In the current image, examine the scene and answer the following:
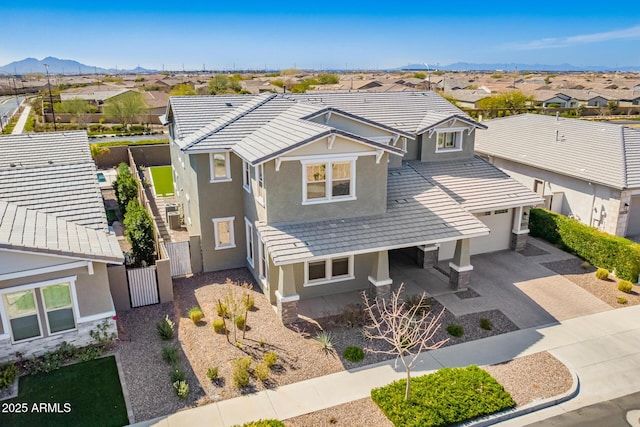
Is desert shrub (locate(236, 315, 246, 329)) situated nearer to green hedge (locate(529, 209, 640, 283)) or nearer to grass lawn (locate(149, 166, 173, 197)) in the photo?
green hedge (locate(529, 209, 640, 283))

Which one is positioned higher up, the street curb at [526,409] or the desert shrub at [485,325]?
the desert shrub at [485,325]

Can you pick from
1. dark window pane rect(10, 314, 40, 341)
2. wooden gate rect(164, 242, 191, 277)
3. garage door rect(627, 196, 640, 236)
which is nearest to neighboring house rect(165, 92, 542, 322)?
wooden gate rect(164, 242, 191, 277)

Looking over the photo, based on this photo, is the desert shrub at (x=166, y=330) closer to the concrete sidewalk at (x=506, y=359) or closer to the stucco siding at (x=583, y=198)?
the concrete sidewalk at (x=506, y=359)

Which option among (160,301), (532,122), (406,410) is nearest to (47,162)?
(160,301)

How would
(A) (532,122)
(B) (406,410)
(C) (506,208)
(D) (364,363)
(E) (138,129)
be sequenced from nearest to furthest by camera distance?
(B) (406,410) → (D) (364,363) → (C) (506,208) → (A) (532,122) → (E) (138,129)

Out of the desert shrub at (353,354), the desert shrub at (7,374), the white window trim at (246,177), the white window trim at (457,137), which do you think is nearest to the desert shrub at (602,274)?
the white window trim at (457,137)

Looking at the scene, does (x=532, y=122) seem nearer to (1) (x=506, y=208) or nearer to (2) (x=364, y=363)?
(1) (x=506, y=208)

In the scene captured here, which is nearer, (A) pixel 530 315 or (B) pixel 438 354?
(B) pixel 438 354
